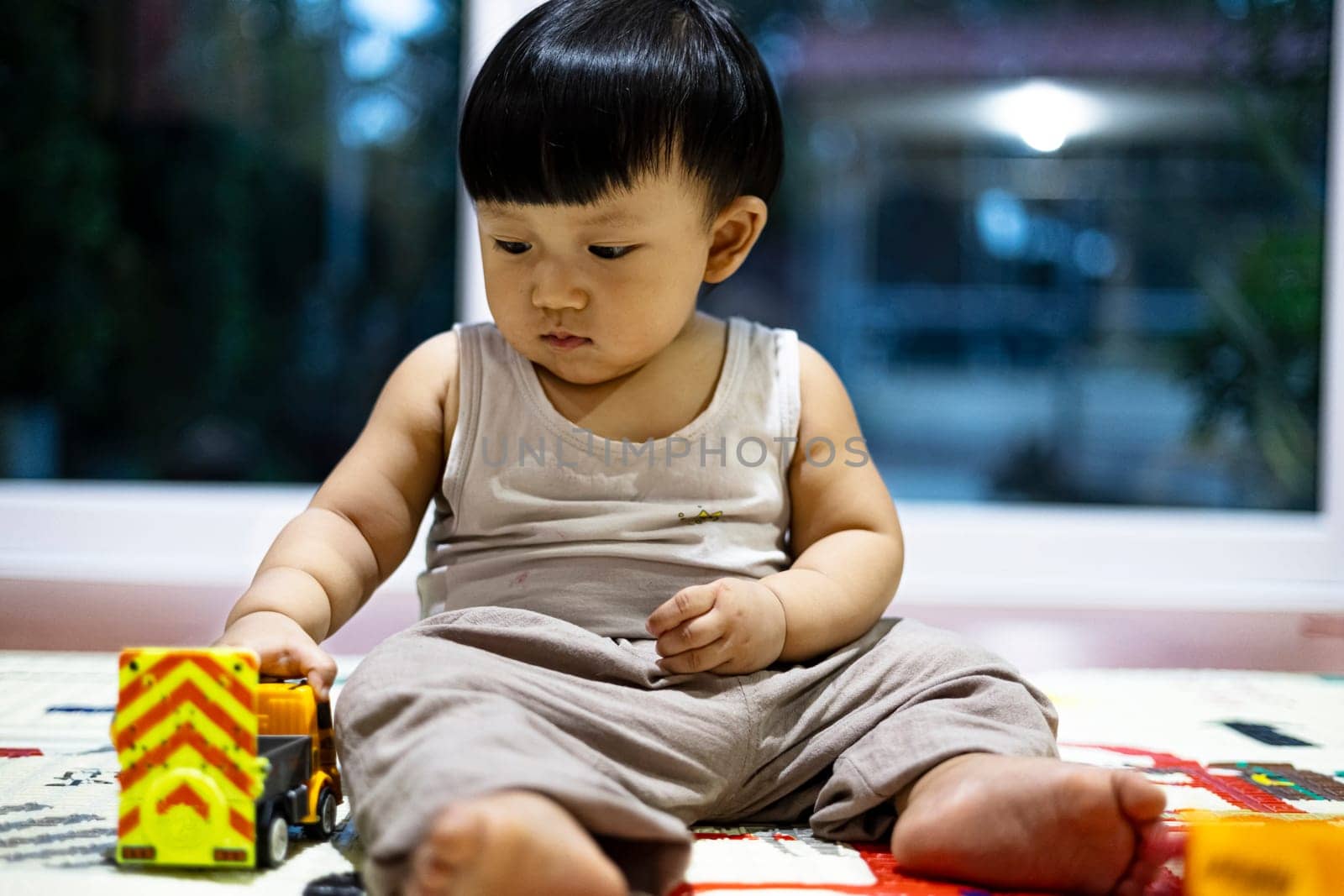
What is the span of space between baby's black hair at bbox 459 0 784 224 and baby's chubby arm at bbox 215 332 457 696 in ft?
0.51

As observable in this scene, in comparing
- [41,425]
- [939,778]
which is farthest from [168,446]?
[939,778]

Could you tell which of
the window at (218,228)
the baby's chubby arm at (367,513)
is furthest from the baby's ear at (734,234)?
the window at (218,228)

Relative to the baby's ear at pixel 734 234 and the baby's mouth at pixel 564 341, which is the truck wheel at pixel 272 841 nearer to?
the baby's mouth at pixel 564 341

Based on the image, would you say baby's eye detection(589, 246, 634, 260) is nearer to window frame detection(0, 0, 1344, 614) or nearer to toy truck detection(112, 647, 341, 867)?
toy truck detection(112, 647, 341, 867)

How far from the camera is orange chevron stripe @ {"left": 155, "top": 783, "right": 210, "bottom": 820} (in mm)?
618

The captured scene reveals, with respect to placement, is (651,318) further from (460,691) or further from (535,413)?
A: (460,691)

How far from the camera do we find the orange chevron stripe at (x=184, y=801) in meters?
0.62

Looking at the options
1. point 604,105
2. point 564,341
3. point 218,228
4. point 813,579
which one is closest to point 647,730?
point 813,579

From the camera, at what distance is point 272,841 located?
0.63 metres

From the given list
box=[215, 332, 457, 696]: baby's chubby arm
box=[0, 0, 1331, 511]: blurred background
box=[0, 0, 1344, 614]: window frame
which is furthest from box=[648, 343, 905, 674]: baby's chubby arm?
box=[0, 0, 1331, 511]: blurred background

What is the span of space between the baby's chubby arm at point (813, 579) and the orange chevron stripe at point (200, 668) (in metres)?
0.24

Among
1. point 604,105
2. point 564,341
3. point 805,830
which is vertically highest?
point 604,105

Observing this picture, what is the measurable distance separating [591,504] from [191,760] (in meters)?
0.33

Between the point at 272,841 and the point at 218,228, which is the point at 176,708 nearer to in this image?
the point at 272,841
